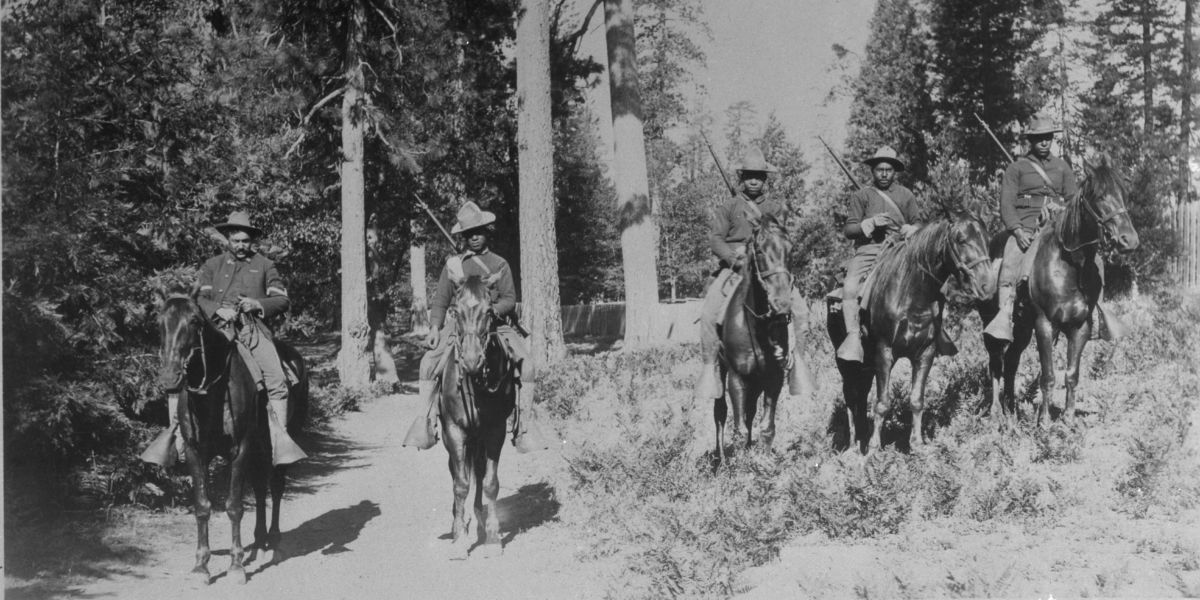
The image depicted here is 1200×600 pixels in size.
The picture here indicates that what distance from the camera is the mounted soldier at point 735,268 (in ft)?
29.6

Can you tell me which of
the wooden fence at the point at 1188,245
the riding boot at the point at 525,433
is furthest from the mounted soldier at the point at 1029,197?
the wooden fence at the point at 1188,245

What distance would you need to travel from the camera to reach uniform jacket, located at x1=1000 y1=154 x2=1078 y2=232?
33.9 ft

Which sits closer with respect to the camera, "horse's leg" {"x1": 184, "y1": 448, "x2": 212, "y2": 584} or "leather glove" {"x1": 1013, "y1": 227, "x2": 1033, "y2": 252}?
"horse's leg" {"x1": 184, "y1": 448, "x2": 212, "y2": 584}

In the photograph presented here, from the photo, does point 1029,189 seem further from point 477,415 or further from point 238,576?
point 238,576

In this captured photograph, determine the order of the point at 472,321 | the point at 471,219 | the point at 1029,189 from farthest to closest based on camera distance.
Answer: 1. the point at 1029,189
2. the point at 471,219
3. the point at 472,321

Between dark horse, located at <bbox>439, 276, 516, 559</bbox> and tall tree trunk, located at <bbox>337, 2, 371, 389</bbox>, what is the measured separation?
1241 centimetres

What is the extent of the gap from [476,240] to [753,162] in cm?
309

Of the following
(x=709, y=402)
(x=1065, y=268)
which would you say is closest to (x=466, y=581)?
(x=1065, y=268)

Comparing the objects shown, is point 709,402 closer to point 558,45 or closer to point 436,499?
point 436,499

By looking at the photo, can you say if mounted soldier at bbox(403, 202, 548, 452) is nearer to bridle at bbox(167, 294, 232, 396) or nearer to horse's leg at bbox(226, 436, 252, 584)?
horse's leg at bbox(226, 436, 252, 584)

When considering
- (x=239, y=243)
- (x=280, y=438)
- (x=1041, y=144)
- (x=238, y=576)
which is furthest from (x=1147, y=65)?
(x=238, y=576)

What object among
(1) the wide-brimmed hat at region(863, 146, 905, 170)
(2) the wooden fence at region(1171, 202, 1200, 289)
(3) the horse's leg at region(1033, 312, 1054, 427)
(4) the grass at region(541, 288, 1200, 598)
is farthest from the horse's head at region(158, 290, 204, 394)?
(2) the wooden fence at region(1171, 202, 1200, 289)

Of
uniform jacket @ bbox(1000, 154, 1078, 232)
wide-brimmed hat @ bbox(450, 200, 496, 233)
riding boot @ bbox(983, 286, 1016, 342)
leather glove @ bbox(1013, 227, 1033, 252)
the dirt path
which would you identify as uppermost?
uniform jacket @ bbox(1000, 154, 1078, 232)

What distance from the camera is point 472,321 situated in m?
7.48
